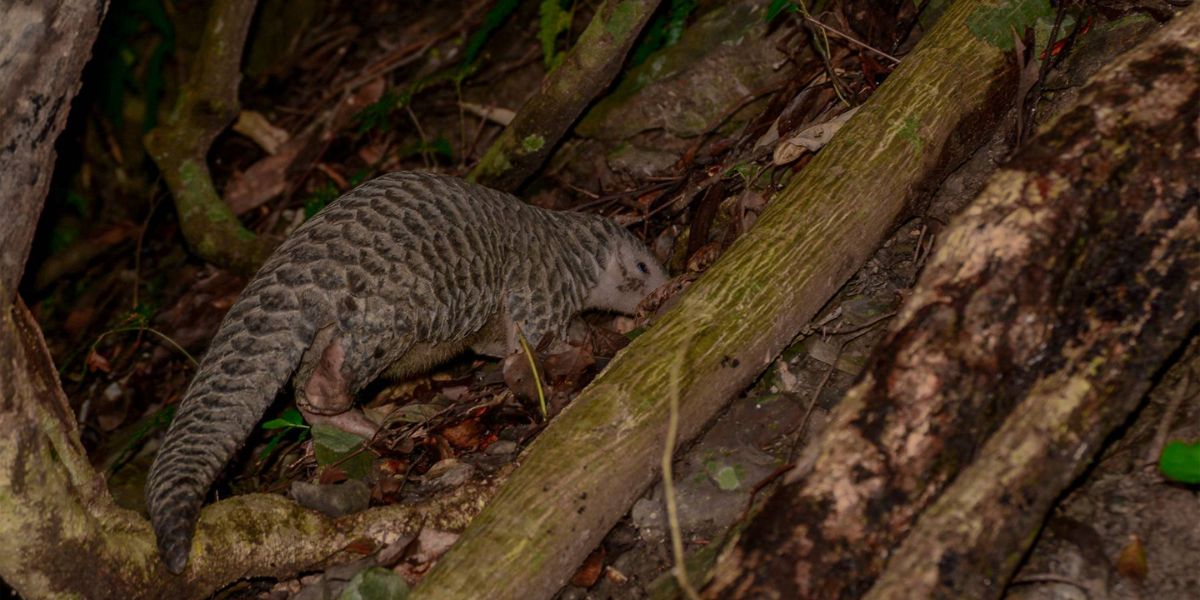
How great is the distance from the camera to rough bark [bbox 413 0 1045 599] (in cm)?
318

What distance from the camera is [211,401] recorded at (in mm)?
3867

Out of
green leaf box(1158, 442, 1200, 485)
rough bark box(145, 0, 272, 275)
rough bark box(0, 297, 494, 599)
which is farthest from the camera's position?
rough bark box(145, 0, 272, 275)

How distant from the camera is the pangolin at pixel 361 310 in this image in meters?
3.74

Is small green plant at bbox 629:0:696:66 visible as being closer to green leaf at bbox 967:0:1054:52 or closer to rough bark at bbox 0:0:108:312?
green leaf at bbox 967:0:1054:52

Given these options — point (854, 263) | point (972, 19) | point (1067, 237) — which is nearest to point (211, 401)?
point (854, 263)

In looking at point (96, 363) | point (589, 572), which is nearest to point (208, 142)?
point (96, 363)

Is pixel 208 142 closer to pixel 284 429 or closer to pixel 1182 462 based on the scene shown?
pixel 284 429

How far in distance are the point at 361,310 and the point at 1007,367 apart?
2.45 meters

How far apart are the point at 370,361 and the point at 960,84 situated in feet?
8.23

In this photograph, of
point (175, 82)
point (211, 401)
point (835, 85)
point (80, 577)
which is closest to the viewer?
point (80, 577)

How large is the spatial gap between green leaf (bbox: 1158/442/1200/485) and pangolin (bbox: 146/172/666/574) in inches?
108

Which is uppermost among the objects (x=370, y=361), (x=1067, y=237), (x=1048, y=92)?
(x=1067, y=237)

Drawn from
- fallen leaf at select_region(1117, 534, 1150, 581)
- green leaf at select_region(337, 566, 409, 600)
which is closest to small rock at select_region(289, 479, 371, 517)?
green leaf at select_region(337, 566, 409, 600)

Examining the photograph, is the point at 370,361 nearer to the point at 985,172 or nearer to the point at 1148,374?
the point at 985,172
